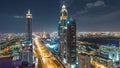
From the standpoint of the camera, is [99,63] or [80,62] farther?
[99,63]

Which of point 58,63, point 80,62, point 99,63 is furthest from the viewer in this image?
point 58,63

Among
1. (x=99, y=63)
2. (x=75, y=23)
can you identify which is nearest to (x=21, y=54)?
(x=75, y=23)

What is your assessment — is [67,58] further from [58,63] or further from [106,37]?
[106,37]

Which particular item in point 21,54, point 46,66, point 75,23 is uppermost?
point 75,23

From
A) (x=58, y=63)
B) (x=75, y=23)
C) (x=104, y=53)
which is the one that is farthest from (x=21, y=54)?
(x=104, y=53)

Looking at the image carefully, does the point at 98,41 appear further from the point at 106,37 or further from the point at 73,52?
the point at 73,52

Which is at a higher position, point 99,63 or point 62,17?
point 62,17

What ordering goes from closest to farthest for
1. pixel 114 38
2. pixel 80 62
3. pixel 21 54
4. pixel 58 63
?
pixel 80 62, pixel 21 54, pixel 58 63, pixel 114 38

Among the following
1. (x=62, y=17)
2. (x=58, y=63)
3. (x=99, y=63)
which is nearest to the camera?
(x=99, y=63)

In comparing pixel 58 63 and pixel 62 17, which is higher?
pixel 62 17
